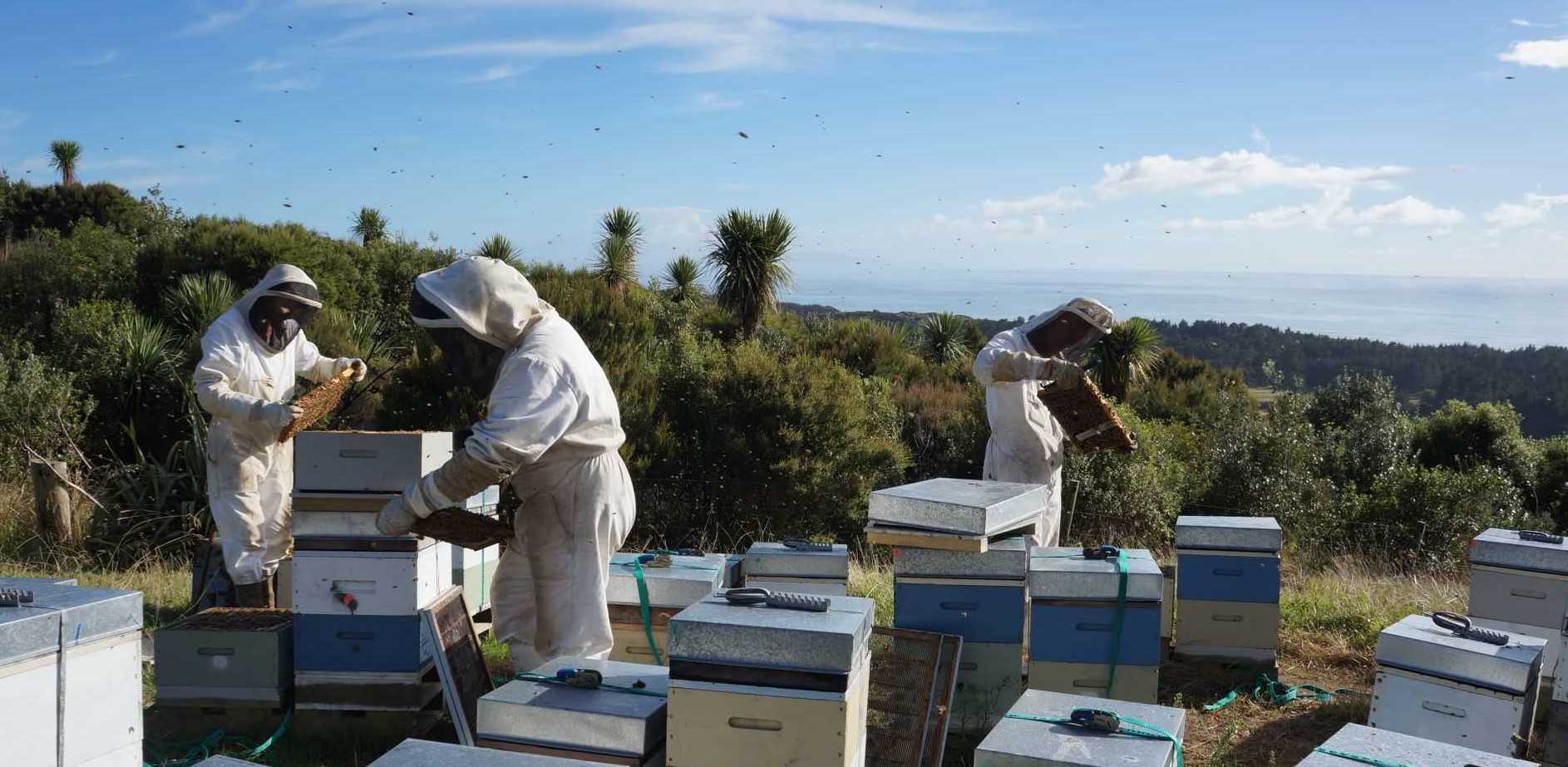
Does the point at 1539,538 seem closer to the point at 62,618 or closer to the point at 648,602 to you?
the point at 648,602

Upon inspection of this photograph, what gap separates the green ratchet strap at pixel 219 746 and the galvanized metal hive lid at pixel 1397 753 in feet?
12.2

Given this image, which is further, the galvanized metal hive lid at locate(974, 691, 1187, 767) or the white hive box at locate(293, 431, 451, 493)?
the white hive box at locate(293, 431, 451, 493)

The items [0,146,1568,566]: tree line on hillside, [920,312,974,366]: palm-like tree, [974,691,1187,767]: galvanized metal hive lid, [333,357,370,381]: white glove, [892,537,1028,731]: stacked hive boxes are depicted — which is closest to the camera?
[974,691,1187,767]: galvanized metal hive lid

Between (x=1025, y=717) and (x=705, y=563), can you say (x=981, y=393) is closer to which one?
(x=705, y=563)

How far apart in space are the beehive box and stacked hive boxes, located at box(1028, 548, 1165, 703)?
121 inches

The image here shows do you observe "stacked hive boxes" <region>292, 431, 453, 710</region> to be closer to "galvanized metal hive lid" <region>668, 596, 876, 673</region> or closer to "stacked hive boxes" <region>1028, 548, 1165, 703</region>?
"galvanized metal hive lid" <region>668, 596, 876, 673</region>

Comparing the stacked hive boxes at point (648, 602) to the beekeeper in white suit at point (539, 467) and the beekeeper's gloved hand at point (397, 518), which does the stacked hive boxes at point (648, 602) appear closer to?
the beekeeper in white suit at point (539, 467)

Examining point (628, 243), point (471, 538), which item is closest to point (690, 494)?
point (471, 538)

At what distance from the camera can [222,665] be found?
14.5 feet

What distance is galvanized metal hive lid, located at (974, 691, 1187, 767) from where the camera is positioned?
273 cm

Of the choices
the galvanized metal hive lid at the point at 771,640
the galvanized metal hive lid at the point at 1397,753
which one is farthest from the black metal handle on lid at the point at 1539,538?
the galvanized metal hive lid at the point at 771,640

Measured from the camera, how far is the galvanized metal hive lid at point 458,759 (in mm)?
1917

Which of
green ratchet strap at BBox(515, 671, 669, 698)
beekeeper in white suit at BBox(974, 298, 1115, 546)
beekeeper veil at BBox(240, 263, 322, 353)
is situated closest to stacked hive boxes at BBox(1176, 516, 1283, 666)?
beekeeper in white suit at BBox(974, 298, 1115, 546)

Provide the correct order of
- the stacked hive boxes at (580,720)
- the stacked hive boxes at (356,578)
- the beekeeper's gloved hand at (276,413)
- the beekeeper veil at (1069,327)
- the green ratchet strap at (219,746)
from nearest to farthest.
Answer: the stacked hive boxes at (580,720) → the green ratchet strap at (219,746) → the stacked hive boxes at (356,578) → the beekeeper's gloved hand at (276,413) → the beekeeper veil at (1069,327)
